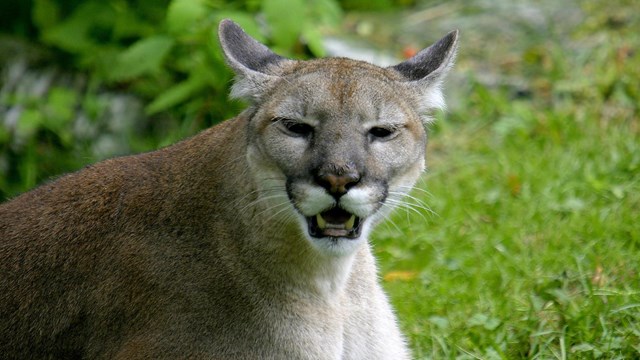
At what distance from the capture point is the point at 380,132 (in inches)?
222

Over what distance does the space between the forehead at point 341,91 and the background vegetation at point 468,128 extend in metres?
1.02

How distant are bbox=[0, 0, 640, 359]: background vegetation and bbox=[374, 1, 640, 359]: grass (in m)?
0.02

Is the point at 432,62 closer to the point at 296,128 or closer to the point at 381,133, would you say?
the point at 381,133

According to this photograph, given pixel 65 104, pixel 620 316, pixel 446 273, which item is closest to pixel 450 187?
pixel 446 273

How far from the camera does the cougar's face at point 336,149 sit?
537cm

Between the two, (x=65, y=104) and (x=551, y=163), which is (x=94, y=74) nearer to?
(x=65, y=104)

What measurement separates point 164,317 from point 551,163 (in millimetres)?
4521

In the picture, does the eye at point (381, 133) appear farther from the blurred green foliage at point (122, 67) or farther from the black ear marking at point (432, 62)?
the blurred green foliage at point (122, 67)

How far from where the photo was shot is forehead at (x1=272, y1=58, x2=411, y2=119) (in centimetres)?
558

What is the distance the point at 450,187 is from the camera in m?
9.44

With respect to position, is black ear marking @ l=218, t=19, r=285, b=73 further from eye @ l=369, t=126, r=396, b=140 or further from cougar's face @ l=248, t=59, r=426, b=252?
eye @ l=369, t=126, r=396, b=140

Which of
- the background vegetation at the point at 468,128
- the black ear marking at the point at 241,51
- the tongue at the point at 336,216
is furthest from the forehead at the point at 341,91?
the background vegetation at the point at 468,128

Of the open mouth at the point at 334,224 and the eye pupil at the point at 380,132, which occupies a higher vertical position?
the eye pupil at the point at 380,132

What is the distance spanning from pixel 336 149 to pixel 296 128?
1.08 feet
